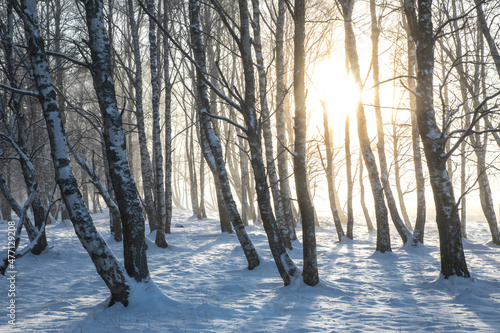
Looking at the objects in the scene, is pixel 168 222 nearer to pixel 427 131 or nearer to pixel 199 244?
pixel 199 244

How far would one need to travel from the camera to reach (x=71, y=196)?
15.5ft

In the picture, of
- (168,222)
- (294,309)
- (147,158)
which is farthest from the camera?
(168,222)

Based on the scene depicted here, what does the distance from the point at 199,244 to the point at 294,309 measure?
6772 mm

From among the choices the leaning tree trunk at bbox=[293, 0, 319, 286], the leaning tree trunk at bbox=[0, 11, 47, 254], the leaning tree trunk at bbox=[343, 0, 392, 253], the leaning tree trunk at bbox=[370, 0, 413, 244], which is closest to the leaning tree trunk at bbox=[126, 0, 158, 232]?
the leaning tree trunk at bbox=[0, 11, 47, 254]

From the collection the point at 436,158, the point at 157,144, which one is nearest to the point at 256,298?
the point at 436,158

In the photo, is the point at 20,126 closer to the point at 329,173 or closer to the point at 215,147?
the point at 215,147

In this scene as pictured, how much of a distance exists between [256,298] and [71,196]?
9.97ft

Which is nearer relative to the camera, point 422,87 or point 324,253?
point 422,87

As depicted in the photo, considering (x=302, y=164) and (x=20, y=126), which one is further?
(x=20, y=126)

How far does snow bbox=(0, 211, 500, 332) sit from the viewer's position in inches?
165

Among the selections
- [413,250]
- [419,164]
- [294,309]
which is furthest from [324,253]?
→ [294,309]

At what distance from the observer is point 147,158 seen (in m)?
11.0

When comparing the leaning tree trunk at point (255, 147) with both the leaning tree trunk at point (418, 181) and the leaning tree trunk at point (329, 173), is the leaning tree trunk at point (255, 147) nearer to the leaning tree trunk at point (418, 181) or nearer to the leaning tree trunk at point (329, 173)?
the leaning tree trunk at point (418, 181)

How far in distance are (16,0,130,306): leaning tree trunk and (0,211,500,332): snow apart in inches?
11.7
